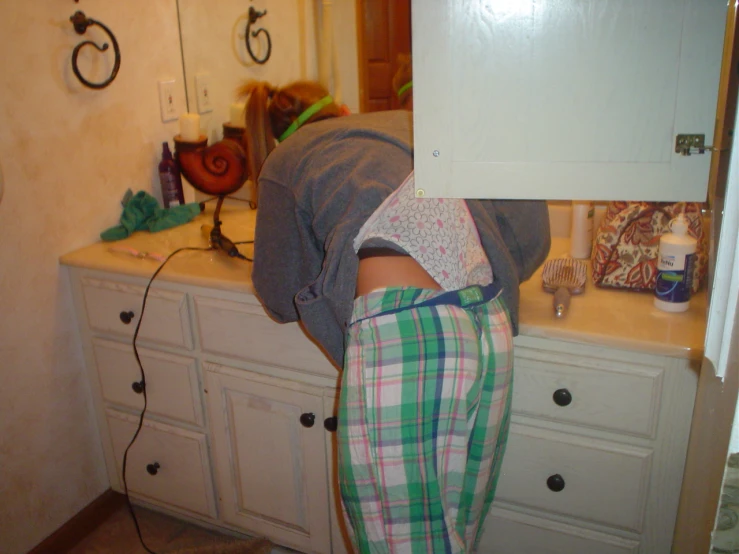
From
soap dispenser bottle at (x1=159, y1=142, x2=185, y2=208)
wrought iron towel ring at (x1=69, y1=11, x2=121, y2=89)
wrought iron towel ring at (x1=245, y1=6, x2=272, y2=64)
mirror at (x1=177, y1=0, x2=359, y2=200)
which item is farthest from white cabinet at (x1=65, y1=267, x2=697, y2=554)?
wrought iron towel ring at (x1=245, y1=6, x2=272, y2=64)

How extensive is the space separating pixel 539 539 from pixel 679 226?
2.28ft

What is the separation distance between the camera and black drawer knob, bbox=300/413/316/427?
1455 millimetres

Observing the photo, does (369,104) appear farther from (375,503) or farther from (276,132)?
(375,503)

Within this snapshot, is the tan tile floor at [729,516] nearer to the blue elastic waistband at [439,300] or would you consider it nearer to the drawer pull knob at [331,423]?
the blue elastic waistband at [439,300]

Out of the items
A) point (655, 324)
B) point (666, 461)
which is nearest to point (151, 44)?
point (655, 324)

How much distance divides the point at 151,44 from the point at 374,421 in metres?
1.33

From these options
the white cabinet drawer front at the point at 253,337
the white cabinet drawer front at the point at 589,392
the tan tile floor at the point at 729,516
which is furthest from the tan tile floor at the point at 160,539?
the tan tile floor at the point at 729,516

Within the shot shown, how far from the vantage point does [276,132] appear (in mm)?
1393

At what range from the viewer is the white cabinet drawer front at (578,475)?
1.22 m

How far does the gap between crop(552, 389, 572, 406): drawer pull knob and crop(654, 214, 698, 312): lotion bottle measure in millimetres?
251

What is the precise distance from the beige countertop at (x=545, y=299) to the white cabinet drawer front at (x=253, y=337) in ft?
0.20

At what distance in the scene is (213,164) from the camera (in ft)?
6.07

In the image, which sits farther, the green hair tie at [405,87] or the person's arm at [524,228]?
the green hair tie at [405,87]

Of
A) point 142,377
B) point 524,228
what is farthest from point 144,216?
point 524,228
